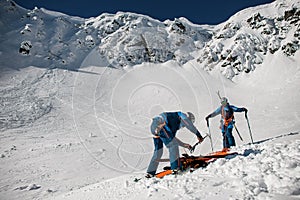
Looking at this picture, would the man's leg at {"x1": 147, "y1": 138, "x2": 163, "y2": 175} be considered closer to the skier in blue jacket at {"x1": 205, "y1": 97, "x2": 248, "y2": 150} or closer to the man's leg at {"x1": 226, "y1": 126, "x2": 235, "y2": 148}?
the skier in blue jacket at {"x1": 205, "y1": 97, "x2": 248, "y2": 150}

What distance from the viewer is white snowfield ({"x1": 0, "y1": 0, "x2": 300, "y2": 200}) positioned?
444 cm

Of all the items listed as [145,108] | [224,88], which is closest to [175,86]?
[224,88]

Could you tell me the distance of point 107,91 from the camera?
31.8 metres

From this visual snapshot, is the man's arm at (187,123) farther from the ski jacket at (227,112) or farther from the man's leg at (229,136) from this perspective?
the man's leg at (229,136)

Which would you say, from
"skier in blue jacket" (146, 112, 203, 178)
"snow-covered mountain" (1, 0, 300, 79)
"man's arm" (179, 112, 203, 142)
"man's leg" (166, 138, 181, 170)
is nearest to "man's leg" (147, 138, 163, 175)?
"skier in blue jacket" (146, 112, 203, 178)

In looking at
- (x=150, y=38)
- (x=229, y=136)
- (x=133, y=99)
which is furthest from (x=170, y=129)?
(x=150, y=38)

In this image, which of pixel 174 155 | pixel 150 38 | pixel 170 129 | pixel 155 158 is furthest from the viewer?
pixel 150 38

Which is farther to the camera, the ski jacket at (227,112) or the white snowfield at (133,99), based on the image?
the ski jacket at (227,112)

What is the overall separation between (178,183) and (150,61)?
4650cm

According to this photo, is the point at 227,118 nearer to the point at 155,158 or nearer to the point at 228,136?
the point at 228,136

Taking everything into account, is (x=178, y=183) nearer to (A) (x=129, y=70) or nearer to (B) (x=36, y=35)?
(A) (x=129, y=70)

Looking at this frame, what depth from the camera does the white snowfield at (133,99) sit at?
4441 millimetres

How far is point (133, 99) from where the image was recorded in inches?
1167

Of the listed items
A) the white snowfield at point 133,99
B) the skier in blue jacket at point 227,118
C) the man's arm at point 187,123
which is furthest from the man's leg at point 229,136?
the man's arm at point 187,123
